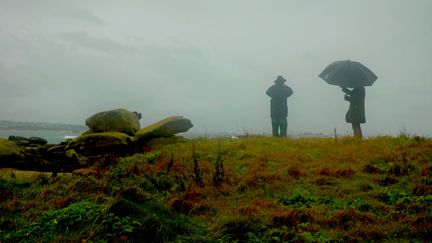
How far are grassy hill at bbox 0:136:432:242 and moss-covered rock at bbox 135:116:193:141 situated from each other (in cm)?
376

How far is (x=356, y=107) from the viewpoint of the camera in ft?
55.0

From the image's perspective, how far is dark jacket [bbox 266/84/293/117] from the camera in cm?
1845

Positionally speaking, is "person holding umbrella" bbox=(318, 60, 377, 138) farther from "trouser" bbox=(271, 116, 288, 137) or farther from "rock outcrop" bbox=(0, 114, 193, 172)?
"rock outcrop" bbox=(0, 114, 193, 172)

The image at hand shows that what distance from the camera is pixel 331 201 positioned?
736 centimetres

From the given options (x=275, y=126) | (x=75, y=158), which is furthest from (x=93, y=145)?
(x=275, y=126)

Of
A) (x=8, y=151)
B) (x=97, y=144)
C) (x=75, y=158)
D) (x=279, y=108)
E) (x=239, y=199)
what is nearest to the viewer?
(x=239, y=199)

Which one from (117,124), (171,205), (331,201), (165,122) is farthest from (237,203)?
(117,124)

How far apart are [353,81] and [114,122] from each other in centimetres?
1201

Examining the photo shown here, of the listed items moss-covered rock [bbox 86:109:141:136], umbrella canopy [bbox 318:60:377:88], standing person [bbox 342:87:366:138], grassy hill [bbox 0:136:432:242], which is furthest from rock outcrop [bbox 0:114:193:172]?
standing person [bbox 342:87:366:138]

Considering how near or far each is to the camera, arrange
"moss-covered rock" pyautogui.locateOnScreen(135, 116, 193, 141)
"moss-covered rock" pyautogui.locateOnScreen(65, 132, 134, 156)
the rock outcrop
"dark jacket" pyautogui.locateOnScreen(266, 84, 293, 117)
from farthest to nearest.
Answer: "dark jacket" pyautogui.locateOnScreen(266, 84, 293, 117)
"moss-covered rock" pyautogui.locateOnScreen(135, 116, 193, 141)
"moss-covered rock" pyautogui.locateOnScreen(65, 132, 134, 156)
the rock outcrop

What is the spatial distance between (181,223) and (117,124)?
11.9 meters

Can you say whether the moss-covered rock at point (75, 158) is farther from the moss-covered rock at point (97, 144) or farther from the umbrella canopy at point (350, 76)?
the umbrella canopy at point (350, 76)

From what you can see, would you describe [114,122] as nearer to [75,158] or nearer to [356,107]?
[75,158]

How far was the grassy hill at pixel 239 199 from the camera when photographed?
5418 mm
